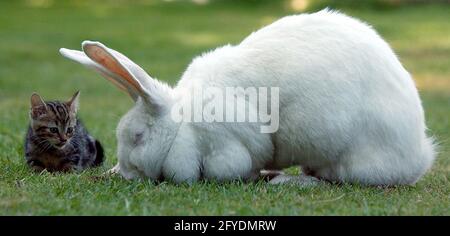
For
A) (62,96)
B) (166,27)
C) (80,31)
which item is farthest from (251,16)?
(62,96)

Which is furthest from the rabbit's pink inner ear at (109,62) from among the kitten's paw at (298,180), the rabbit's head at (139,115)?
the kitten's paw at (298,180)

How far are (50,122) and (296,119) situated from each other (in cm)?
200

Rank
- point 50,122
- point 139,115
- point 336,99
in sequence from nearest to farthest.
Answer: point 336,99, point 139,115, point 50,122

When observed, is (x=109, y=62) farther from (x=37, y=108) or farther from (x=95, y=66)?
(x=37, y=108)

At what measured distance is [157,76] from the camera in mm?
15648

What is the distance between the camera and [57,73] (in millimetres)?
16016

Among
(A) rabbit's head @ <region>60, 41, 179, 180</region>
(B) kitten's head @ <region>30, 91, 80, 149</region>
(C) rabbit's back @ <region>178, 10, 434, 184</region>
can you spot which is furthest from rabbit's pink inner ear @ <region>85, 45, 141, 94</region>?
(B) kitten's head @ <region>30, 91, 80, 149</region>

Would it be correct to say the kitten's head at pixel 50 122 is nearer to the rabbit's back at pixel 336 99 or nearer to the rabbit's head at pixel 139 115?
the rabbit's head at pixel 139 115

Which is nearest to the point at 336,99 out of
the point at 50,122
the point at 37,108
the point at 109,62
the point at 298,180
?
the point at 298,180

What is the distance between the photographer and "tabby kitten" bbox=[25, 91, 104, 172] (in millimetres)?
6691

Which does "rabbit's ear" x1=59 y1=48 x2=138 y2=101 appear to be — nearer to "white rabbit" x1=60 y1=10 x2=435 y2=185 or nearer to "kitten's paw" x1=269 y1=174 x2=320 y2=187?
"white rabbit" x1=60 y1=10 x2=435 y2=185

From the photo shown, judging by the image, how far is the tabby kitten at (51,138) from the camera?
669 cm

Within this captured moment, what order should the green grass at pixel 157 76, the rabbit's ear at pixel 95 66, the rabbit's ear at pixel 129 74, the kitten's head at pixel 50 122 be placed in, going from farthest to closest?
the kitten's head at pixel 50 122, the rabbit's ear at pixel 95 66, the rabbit's ear at pixel 129 74, the green grass at pixel 157 76

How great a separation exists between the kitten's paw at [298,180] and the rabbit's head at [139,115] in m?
0.84
